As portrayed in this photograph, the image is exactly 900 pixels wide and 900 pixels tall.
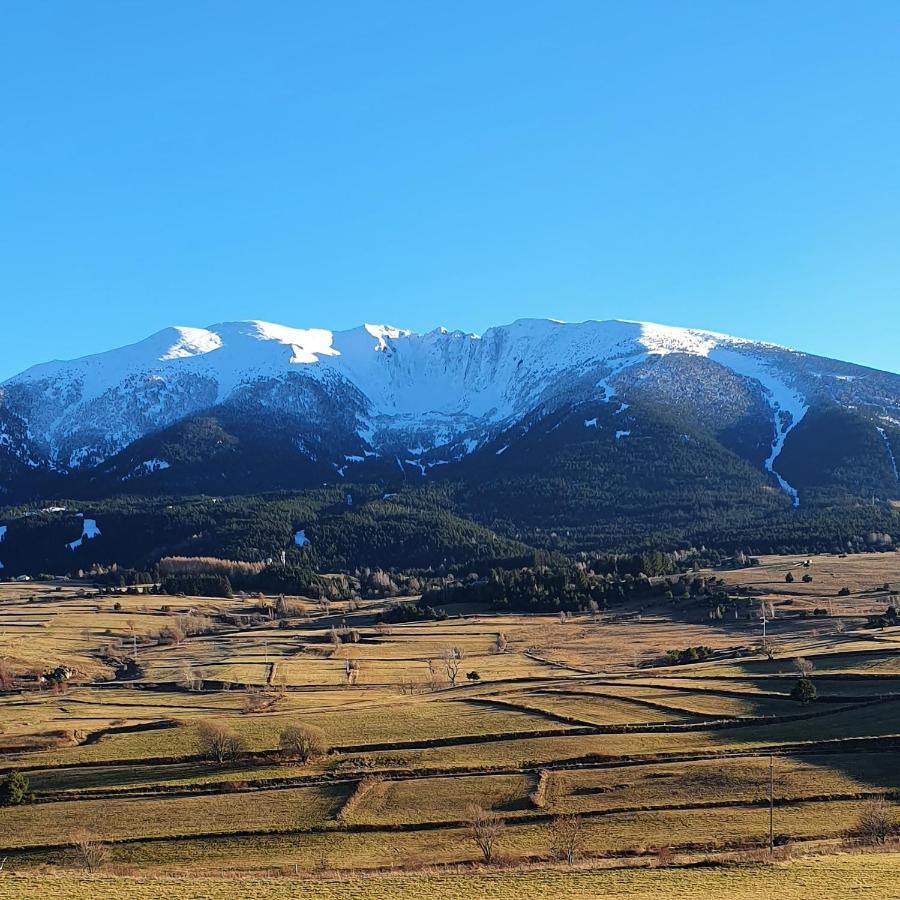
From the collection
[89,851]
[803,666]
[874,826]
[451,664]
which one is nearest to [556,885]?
[874,826]

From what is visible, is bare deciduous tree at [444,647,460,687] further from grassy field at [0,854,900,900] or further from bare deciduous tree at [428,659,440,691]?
grassy field at [0,854,900,900]

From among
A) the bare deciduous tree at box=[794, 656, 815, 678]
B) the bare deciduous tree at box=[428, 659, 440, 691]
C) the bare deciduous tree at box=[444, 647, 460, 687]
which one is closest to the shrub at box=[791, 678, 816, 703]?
the bare deciduous tree at box=[794, 656, 815, 678]

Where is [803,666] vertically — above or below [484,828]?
above

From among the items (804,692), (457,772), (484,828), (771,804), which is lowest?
(457,772)

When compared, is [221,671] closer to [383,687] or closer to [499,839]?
[383,687]

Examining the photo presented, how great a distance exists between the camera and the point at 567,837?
70312 millimetres

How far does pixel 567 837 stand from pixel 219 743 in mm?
39309

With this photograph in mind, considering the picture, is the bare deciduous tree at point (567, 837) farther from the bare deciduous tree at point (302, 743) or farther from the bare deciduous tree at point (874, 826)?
the bare deciduous tree at point (302, 743)

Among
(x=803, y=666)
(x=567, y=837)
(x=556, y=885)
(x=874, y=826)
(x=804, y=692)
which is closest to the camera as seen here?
(x=556, y=885)

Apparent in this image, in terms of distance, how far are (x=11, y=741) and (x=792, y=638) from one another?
376ft

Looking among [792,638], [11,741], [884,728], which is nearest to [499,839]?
[884,728]

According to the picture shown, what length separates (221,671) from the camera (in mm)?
148875

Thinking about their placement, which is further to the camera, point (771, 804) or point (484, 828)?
point (771, 804)

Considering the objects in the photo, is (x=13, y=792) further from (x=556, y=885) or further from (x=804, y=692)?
(x=804, y=692)
